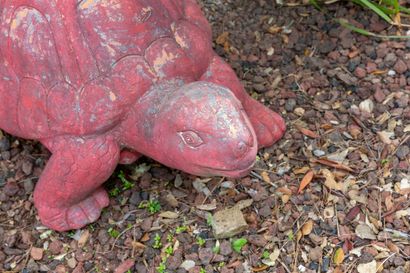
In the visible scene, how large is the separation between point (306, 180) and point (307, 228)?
0.19m

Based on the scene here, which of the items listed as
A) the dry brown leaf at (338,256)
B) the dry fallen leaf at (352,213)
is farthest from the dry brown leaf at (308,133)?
the dry brown leaf at (338,256)

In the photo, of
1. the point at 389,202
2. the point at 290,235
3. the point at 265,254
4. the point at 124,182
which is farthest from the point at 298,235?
the point at 124,182

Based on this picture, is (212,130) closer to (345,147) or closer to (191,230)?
(191,230)

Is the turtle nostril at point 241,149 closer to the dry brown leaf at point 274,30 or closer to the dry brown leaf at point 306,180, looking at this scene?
the dry brown leaf at point 306,180

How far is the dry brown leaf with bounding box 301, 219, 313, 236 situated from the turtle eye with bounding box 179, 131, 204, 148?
0.55 m

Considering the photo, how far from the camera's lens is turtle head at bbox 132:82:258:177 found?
5.72 feet

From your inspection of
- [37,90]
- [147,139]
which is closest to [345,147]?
[147,139]

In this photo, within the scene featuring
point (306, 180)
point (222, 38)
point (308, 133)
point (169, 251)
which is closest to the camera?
point (169, 251)

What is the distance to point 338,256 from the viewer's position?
6.59ft

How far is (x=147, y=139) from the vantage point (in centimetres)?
190

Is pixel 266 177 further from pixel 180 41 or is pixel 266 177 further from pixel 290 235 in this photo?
pixel 180 41

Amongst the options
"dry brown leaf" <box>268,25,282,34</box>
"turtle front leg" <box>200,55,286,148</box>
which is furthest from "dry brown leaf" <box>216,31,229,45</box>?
"turtle front leg" <box>200,55,286,148</box>

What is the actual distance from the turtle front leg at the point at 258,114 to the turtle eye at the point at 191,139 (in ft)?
1.20

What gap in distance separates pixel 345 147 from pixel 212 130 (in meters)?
0.74
